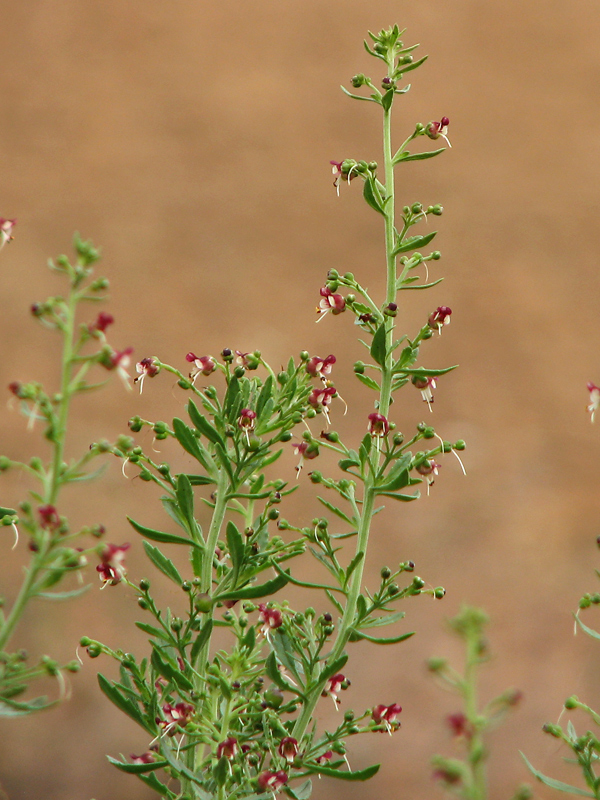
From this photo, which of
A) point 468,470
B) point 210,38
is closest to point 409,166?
point 210,38

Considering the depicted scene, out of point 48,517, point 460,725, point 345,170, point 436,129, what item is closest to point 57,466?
point 48,517

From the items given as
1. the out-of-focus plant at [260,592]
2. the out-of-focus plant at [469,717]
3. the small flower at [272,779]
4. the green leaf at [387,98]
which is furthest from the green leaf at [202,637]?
the green leaf at [387,98]

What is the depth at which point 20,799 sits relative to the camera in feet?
8.02

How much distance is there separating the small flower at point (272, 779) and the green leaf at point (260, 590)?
13 centimetres

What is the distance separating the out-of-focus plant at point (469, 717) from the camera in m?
0.34

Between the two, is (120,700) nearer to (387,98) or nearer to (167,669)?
(167,669)

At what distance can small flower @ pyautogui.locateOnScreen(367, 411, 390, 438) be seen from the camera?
0.71 m

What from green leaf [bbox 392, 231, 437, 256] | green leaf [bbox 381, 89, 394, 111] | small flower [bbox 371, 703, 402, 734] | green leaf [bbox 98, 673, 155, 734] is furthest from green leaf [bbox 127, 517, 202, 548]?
green leaf [bbox 381, 89, 394, 111]

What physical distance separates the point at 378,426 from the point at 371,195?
0.22 m

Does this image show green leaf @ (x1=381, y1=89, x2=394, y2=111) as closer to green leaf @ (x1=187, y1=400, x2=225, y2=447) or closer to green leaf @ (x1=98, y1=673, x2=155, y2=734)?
green leaf @ (x1=187, y1=400, x2=225, y2=447)

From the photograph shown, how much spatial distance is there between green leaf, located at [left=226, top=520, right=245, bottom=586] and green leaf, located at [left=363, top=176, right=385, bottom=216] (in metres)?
0.32

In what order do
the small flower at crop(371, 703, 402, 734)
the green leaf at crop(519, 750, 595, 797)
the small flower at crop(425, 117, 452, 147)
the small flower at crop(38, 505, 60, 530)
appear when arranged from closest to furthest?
the small flower at crop(38, 505, 60, 530) → the green leaf at crop(519, 750, 595, 797) → the small flower at crop(371, 703, 402, 734) → the small flower at crop(425, 117, 452, 147)

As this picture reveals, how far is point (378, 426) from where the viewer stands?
2.35ft

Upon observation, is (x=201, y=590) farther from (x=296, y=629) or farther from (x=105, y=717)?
(x=105, y=717)
